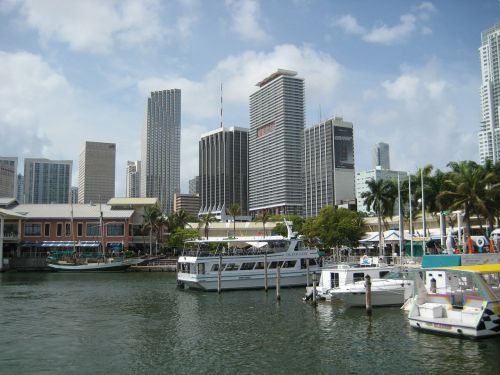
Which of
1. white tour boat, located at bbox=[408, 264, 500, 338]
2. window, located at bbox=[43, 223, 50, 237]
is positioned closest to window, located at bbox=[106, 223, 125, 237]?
window, located at bbox=[43, 223, 50, 237]

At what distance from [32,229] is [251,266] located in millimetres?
64013

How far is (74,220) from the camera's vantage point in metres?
102

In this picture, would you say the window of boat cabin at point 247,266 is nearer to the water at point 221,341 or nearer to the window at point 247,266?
the window at point 247,266

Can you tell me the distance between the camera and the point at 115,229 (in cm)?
10344

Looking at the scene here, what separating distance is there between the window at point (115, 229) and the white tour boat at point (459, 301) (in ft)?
263

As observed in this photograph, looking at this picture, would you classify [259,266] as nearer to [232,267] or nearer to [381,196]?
[232,267]

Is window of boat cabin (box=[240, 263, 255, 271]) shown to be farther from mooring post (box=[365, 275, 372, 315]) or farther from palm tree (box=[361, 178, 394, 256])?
palm tree (box=[361, 178, 394, 256])

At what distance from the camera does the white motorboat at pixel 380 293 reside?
38656 millimetres

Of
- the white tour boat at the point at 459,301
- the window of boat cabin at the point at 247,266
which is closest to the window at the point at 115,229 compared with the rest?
the window of boat cabin at the point at 247,266

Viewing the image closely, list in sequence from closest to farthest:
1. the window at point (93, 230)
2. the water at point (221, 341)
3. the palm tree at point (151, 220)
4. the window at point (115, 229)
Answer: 1. the water at point (221, 341)
2. the window at point (93, 230)
3. the window at point (115, 229)
4. the palm tree at point (151, 220)

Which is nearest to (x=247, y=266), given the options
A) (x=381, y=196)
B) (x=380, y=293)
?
(x=380, y=293)

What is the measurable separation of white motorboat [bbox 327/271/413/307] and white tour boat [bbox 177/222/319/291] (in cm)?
1317

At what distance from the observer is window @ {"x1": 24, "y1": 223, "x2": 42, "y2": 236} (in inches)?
3984

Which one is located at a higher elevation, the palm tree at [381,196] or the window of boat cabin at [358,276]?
the palm tree at [381,196]
